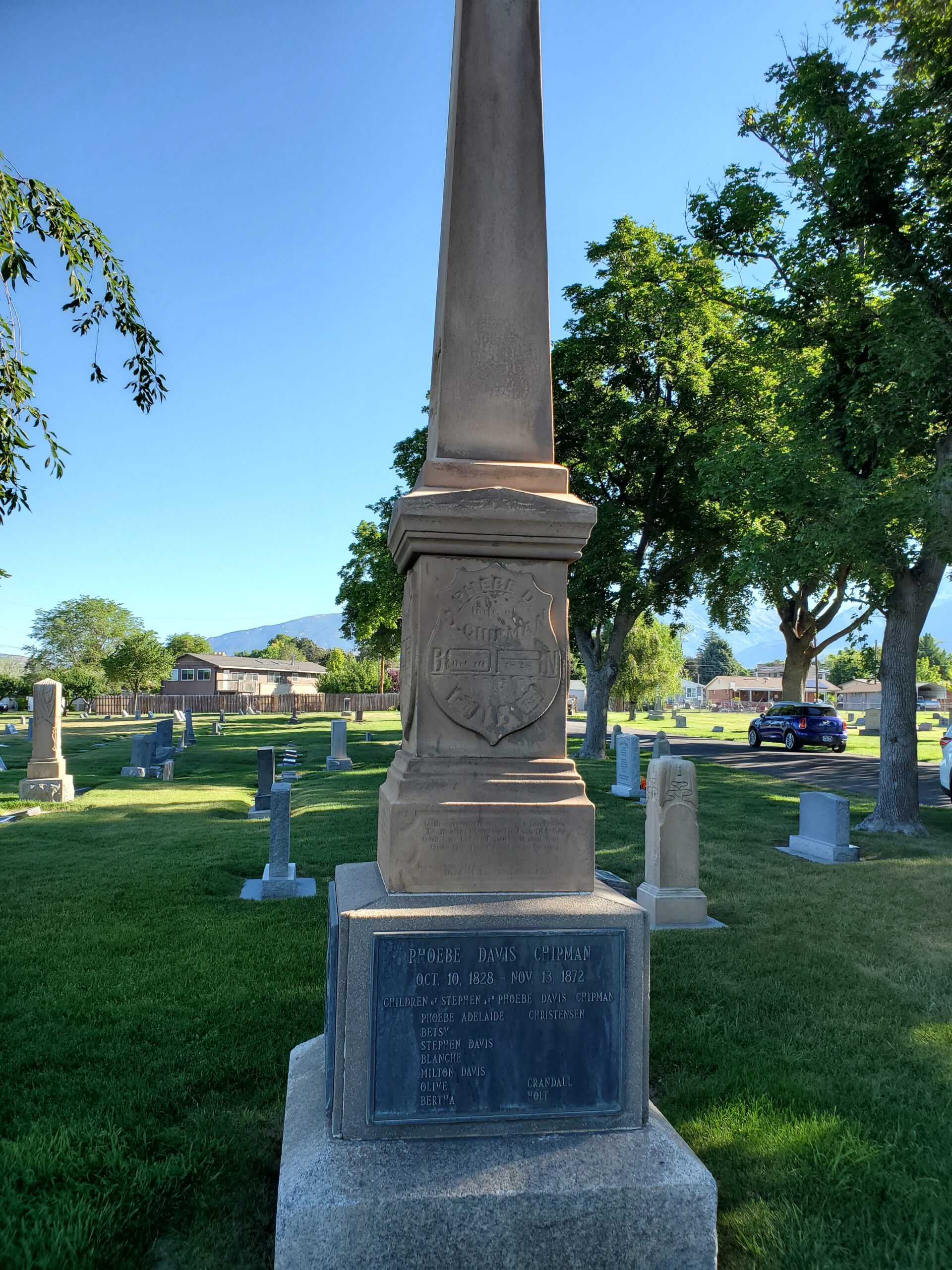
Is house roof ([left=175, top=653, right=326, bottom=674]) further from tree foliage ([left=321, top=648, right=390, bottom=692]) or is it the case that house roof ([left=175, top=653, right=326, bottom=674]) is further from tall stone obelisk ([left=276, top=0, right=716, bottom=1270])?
tall stone obelisk ([left=276, top=0, right=716, bottom=1270])

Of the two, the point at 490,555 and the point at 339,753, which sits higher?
the point at 490,555

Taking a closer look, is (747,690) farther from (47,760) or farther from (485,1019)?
(485,1019)

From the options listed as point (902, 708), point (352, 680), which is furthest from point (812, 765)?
point (352, 680)

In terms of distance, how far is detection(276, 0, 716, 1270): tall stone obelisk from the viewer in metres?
2.67

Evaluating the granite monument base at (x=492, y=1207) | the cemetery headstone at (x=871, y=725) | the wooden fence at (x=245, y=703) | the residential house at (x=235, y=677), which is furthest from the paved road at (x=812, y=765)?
the residential house at (x=235, y=677)

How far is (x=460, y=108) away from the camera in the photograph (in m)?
3.62

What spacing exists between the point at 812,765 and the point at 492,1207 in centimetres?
2431

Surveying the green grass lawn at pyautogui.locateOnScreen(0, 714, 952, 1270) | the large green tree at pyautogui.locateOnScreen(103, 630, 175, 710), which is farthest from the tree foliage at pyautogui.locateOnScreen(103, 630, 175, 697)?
the green grass lawn at pyautogui.locateOnScreen(0, 714, 952, 1270)

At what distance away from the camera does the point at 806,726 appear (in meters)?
29.8

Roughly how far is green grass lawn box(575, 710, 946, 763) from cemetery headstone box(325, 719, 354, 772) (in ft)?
45.0

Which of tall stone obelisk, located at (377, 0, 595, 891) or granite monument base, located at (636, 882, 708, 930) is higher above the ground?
tall stone obelisk, located at (377, 0, 595, 891)

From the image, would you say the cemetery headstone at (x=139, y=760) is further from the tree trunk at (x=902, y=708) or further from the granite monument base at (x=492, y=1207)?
the granite monument base at (x=492, y=1207)

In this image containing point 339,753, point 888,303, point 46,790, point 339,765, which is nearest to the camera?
point 888,303

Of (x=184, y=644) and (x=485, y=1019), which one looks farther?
(x=184, y=644)
